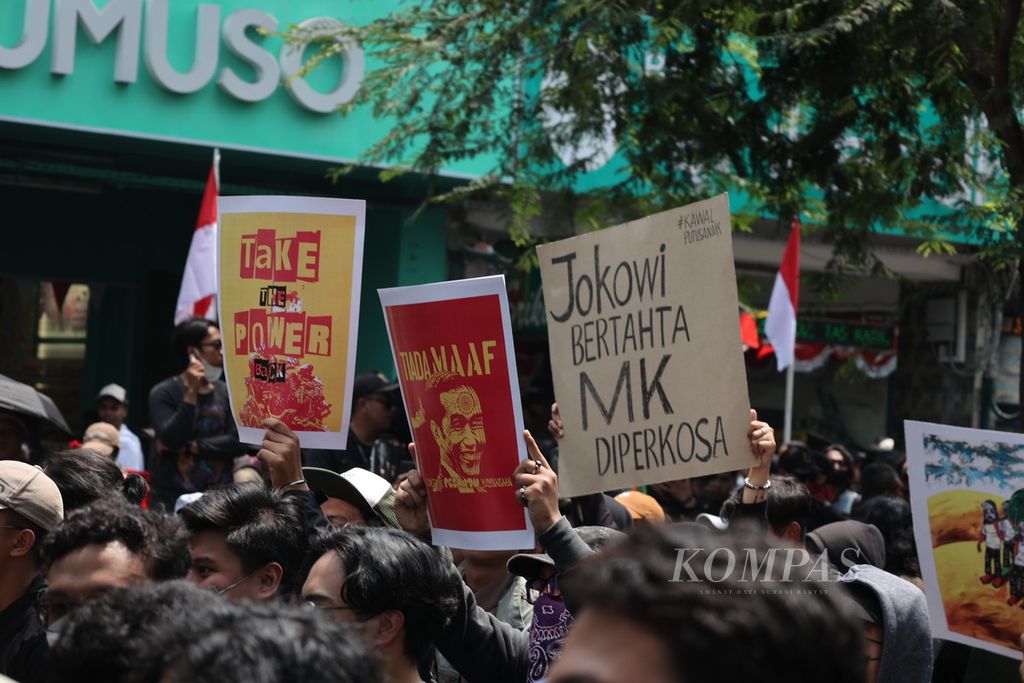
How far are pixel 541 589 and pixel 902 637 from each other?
3.31ft

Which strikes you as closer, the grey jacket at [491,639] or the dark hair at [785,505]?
the grey jacket at [491,639]

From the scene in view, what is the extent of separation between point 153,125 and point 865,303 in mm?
10325

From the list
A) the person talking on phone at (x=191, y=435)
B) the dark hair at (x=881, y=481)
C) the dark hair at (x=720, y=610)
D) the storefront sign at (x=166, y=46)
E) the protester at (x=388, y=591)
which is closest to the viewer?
the dark hair at (x=720, y=610)

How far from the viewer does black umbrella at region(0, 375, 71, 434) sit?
4.99m

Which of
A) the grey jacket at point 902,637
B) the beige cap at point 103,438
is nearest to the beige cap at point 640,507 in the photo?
the beige cap at point 103,438

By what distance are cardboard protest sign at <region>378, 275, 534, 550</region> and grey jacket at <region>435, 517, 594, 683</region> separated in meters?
0.29

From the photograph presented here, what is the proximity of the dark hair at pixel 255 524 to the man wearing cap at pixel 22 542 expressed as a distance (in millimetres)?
390

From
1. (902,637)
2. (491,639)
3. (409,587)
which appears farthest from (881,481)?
(409,587)

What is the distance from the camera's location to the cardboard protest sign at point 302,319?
3.94 meters

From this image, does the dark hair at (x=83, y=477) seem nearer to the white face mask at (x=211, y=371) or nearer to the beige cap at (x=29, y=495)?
the beige cap at (x=29, y=495)

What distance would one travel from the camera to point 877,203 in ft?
24.1

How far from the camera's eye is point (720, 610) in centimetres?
129

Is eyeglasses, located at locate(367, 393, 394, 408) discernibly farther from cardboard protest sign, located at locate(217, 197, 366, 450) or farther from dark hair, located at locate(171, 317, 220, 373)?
cardboard protest sign, located at locate(217, 197, 366, 450)

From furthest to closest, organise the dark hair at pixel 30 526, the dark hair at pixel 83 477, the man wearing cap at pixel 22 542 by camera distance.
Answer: the dark hair at pixel 83 477
the dark hair at pixel 30 526
the man wearing cap at pixel 22 542
